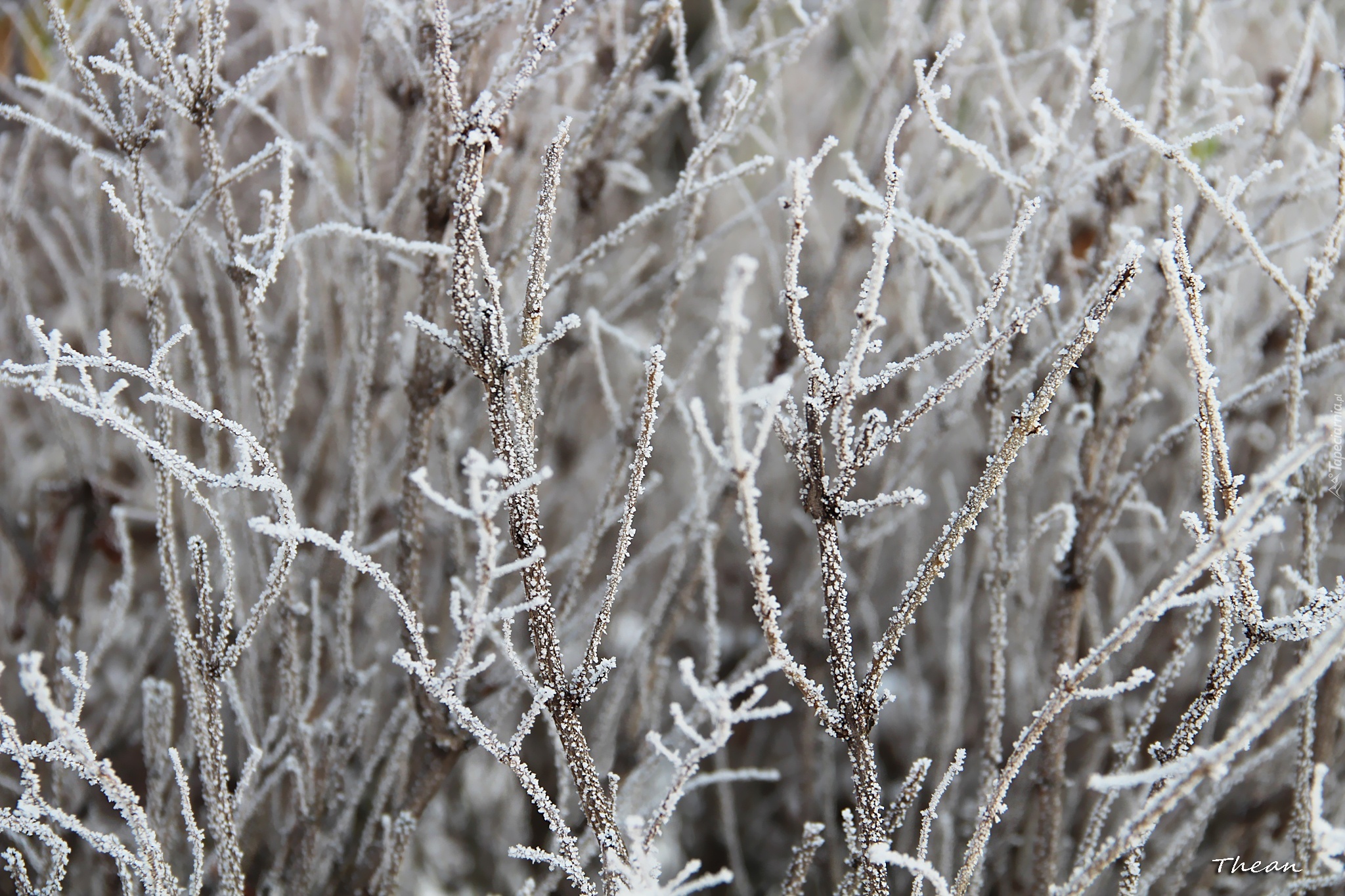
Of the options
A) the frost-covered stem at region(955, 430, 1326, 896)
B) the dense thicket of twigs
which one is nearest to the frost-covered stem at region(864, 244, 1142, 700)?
the dense thicket of twigs

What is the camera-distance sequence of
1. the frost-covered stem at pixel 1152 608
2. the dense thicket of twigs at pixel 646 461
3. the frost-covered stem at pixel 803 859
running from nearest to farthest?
the frost-covered stem at pixel 1152 608 < the dense thicket of twigs at pixel 646 461 < the frost-covered stem at pixel 803 859

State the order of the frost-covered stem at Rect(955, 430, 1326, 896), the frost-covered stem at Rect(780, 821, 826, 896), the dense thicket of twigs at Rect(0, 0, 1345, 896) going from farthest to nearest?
the frost-covered stem at Rect(780, 821, 826, 896) → the dense thicket of twigs at Rect(0, 0, 1345, 896) → the frost-covered stem at Rect(955, 430, 1326, 896)

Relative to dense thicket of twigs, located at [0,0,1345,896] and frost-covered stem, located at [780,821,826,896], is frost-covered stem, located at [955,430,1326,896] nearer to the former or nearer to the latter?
dense thicket of twigs, located at [0,0,1345,896]

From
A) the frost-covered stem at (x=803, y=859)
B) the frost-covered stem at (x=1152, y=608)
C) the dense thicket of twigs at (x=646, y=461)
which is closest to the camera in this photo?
the frost-covered stem at (x=1152, y=608)

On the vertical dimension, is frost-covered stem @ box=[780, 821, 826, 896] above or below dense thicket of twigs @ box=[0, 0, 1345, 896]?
below

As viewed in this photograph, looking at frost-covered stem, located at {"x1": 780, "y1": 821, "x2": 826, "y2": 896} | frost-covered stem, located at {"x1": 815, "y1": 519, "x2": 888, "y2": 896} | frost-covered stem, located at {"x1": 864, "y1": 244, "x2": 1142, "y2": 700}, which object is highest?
frost-covered stem, located at {"x1": 864, "y1": 244, "x2": 1142, "y2": 700}

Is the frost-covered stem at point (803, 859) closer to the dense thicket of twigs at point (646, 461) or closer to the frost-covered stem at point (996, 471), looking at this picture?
the dense thicket of twigs at point (646, 461)

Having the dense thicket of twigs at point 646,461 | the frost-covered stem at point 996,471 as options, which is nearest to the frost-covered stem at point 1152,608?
the dense thicket of twigs at point 646,461

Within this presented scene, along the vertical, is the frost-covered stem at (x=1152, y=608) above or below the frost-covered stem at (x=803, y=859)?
above

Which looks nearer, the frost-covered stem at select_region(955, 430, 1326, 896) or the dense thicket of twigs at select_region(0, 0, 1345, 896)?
the frost-covered stem at select_region(955, 430, 1326, 896)
